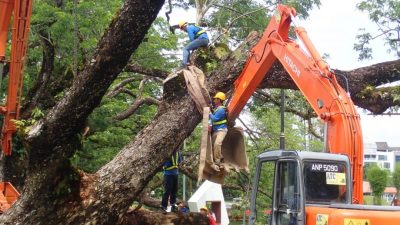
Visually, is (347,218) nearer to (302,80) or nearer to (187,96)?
(302,80)

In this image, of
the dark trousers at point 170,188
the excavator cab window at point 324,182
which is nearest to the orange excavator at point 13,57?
the dark trousers at point 170,188

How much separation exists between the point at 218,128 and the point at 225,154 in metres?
0.48

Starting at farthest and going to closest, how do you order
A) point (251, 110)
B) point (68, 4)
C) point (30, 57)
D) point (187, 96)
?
point (251, 110) → point (30, 57) → point (68, 4) → point (187, 96)

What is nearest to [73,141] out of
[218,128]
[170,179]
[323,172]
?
[218,128]

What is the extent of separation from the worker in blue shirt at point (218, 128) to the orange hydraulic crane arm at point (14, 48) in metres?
3.16

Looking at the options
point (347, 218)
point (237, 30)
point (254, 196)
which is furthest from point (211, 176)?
point (237, 30)

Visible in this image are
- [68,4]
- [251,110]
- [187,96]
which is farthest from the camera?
[251,110]

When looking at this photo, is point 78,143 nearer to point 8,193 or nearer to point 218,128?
point 218,128

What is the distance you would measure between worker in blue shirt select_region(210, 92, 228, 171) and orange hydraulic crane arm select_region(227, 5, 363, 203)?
1.45ft

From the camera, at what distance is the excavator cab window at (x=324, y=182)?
548 centimetres

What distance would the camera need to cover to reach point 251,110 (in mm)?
14008

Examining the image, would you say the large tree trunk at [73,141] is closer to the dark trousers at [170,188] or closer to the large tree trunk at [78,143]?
the large tree trunk at [78,143]

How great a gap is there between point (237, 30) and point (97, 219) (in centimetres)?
823

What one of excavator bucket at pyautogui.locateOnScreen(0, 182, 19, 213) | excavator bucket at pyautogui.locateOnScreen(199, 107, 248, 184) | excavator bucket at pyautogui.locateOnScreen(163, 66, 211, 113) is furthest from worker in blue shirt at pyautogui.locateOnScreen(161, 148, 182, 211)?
excavator bucket at pyautogui.locateOnScreen(0, 182, 19, 213)
